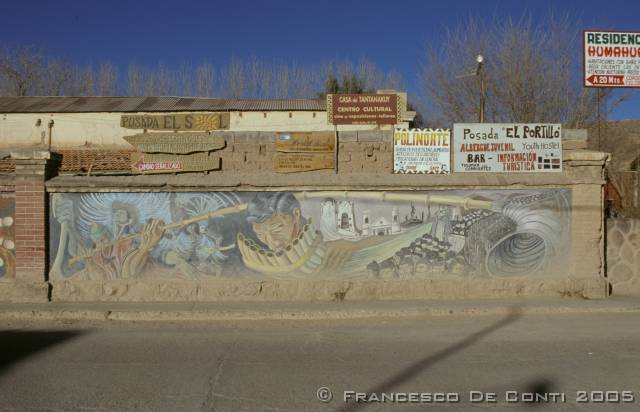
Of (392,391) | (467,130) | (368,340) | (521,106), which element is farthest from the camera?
(521,106)

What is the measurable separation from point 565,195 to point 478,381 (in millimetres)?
5555

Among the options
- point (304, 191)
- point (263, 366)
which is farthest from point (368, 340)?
point (304, 191)

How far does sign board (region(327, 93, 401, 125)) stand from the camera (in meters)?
10.7

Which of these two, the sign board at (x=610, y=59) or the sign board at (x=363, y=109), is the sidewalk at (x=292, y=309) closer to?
the sign board at (x=363, y=109)

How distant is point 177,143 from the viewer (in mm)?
10195

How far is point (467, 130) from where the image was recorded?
33.2 ft

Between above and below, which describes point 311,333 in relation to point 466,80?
below

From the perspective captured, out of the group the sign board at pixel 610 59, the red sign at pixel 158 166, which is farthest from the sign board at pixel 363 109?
the sign board at pixel 610 59

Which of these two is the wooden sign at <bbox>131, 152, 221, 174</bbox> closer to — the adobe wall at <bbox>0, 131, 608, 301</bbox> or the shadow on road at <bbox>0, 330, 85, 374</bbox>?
the adobe wall at <bbox>0, 131, 608, 301</bbox>

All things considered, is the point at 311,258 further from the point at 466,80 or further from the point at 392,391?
the point at 466,80

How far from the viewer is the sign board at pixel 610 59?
1249 centimetres

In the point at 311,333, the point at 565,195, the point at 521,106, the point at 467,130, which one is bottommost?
the point at 311,333

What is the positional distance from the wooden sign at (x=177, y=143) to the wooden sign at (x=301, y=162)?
3.79ft

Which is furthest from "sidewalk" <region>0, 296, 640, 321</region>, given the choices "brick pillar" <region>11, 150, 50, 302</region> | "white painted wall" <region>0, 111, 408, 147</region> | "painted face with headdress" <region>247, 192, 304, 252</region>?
"white painted wall" <region>0, 111, 408, 147</region>
